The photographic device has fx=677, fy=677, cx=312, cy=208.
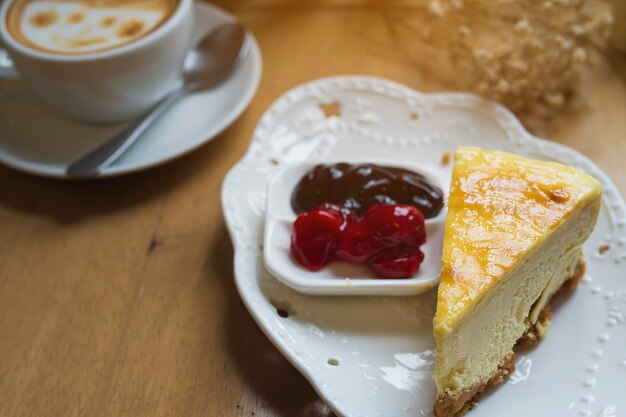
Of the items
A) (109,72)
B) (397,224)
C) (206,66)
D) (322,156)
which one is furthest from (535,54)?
(109,72)

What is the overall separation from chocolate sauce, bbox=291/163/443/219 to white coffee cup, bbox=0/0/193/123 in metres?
0.50

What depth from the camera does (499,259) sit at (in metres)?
1.15

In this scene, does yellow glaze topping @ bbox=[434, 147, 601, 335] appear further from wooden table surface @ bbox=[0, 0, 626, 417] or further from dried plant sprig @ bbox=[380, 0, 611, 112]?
dried plant sprig @ bbox=[380, 0, 611, 112]

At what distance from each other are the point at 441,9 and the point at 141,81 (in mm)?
875

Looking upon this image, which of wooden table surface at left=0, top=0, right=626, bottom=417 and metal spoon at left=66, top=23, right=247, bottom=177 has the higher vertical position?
metal spoon at left=66, top=23, right=247, bottom=177

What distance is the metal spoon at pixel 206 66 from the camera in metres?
1.68

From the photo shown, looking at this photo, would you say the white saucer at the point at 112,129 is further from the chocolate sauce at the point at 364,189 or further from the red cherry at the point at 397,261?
the red cherry at the point at 397,261

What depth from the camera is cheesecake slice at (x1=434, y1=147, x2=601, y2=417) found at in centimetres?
112

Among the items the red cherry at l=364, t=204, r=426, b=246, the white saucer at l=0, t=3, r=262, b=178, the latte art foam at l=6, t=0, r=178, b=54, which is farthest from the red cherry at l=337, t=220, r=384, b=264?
the latte art foam at l=6, t=0, r=178, b=54

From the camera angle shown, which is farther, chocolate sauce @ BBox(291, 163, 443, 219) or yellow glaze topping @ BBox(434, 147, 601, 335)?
chocolate sauce @ BBox(291, 163, 443, 219)

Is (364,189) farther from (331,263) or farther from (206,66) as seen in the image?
(206,66)

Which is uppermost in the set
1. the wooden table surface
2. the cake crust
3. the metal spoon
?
the cake crust

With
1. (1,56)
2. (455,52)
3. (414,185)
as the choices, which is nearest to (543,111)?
(455,52)

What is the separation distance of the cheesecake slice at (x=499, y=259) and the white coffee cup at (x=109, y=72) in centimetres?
77
